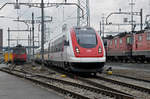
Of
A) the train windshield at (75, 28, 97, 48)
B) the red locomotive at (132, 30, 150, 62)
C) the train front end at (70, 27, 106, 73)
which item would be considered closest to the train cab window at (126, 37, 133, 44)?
the red locomotive at (132, 30, 150, 62)

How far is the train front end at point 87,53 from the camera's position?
17.0 meters

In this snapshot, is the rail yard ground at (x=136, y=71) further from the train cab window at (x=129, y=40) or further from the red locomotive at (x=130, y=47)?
the train cab window at (x=129, y=40)

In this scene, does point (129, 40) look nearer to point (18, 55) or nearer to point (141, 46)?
point (141, 46)

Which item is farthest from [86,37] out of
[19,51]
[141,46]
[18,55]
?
[19,51]

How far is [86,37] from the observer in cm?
1791

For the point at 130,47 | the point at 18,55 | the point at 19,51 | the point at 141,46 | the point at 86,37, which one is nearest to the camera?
the point at 86,37

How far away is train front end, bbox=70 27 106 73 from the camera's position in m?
17.0

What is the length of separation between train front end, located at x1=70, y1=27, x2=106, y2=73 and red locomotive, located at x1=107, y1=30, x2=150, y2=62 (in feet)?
44.8

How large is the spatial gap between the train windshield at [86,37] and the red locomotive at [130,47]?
13.3 metres

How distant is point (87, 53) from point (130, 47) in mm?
18964

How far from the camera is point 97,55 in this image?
17.1 metres

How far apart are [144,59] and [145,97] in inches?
927

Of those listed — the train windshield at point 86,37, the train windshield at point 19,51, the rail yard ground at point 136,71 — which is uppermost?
the train windshield at point 86,37

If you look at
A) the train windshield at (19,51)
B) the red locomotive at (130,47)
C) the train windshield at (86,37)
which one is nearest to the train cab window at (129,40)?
the red locomotive at (130,47)
